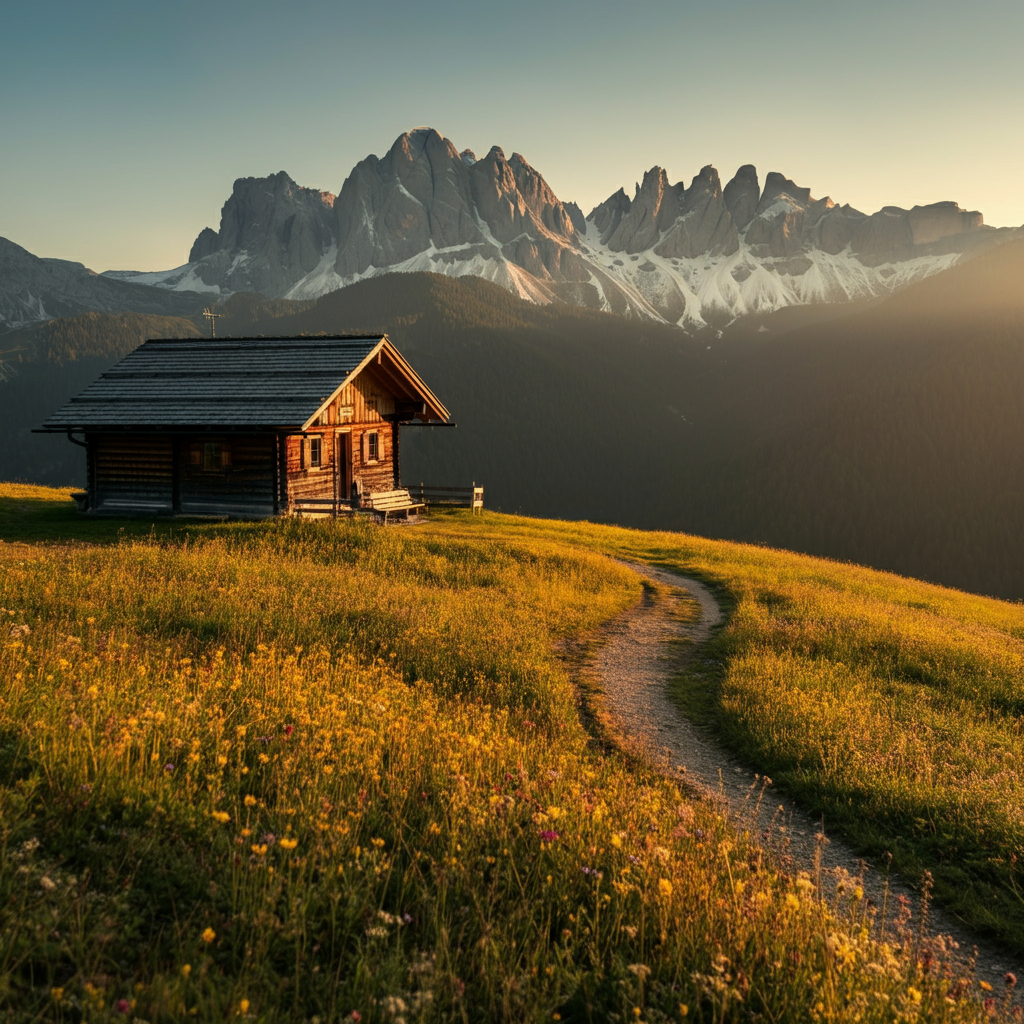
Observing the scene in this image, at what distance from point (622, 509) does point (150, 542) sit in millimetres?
142238

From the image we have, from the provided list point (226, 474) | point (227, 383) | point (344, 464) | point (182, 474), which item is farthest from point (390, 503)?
point (182, 474)

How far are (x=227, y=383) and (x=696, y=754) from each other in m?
26.1

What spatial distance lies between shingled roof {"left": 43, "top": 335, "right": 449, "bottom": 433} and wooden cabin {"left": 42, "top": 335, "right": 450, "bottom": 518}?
0.05 meters

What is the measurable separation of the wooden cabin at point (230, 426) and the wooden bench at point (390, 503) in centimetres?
52

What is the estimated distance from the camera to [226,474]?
2836 cm

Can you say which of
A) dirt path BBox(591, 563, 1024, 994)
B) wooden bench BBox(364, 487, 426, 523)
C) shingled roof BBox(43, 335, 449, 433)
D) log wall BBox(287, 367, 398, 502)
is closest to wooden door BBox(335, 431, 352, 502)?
log wall BBox(287, 367, 398, 502)

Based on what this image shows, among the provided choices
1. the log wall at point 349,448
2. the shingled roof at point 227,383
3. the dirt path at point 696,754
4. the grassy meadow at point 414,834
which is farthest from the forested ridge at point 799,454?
the grassy meadow at point 414,834

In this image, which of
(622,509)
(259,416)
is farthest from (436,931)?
(622,509)

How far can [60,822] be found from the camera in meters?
4.25

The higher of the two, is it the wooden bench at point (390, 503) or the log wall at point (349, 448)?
the log wall at point (349, 448)

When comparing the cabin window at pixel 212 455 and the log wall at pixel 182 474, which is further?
the cabin window at pixel 212 455

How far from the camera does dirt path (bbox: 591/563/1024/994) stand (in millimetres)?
6375

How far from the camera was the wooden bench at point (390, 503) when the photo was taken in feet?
102

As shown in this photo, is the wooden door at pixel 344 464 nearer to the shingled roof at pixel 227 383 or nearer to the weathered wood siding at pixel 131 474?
Result: the shingled roof at pixel 227 383
